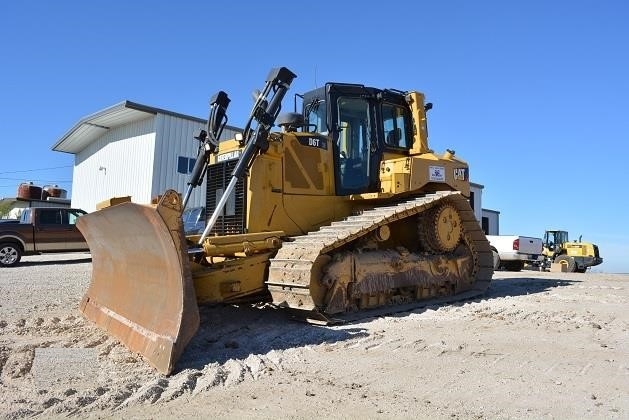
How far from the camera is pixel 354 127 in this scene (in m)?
8.58

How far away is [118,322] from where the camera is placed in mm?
5801

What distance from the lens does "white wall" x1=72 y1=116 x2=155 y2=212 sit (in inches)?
851

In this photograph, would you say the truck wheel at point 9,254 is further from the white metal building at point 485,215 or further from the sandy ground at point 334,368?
the white metal building at point 485,215

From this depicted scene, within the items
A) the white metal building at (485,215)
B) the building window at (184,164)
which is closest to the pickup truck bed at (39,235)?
the building window at (184,164)

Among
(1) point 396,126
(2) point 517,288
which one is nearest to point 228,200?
(1) point 396,126

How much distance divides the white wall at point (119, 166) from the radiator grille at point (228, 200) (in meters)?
12.8

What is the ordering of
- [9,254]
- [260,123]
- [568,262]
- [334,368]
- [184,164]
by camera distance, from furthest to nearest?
[568,262] < [184,164] < [9,254] < [260,123] < [334,368]

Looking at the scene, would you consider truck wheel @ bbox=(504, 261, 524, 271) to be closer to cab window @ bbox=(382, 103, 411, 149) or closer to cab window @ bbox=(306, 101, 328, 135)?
cab window @ bbox=(382, 103, 411, 149)

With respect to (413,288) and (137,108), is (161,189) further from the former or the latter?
(413,288)

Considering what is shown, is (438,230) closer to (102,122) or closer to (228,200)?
(228,200)

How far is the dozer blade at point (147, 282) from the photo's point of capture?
4691mm

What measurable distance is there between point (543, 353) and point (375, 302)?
8.68 ft

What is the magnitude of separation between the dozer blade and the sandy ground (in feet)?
0.69

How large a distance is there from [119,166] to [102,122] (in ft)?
7.54
